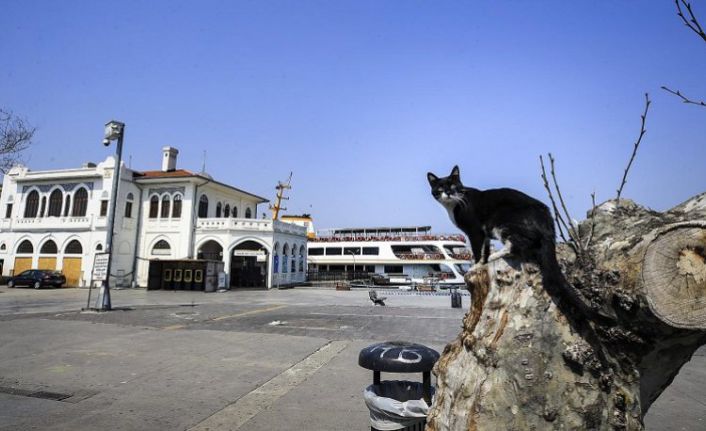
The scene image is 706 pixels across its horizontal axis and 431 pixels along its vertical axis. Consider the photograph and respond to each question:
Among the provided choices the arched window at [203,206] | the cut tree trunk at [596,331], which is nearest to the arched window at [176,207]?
the arched window at [203,206]

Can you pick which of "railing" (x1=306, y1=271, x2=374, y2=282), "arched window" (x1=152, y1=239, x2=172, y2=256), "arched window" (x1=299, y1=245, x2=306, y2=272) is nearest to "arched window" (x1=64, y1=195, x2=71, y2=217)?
"arched window" (x1=152, y1=239, x2=172, y2=256)

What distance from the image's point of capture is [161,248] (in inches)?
1118

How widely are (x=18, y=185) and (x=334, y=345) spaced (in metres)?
34.4

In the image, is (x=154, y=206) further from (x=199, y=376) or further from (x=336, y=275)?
(x=199, y=376)

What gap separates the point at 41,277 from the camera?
2509 cm

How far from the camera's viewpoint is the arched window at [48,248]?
2856 cm

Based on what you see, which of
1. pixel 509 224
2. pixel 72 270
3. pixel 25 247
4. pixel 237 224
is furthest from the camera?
pixel 25 247

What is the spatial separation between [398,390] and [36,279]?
30.4 metres

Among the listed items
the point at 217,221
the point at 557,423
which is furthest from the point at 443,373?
the point at 217,221

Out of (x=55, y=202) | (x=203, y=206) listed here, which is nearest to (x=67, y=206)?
(x=55, y=202)

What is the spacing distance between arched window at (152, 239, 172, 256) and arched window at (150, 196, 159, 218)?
212 centimetres

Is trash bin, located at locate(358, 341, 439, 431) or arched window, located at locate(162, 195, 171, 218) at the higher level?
arched window, located at locate(162, 195, 171, 218)

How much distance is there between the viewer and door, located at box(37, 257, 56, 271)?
2830 centimetres

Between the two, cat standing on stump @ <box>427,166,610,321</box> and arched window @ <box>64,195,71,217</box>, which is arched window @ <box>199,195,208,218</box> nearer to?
arched window @ <box>64,195,71,217</box>
